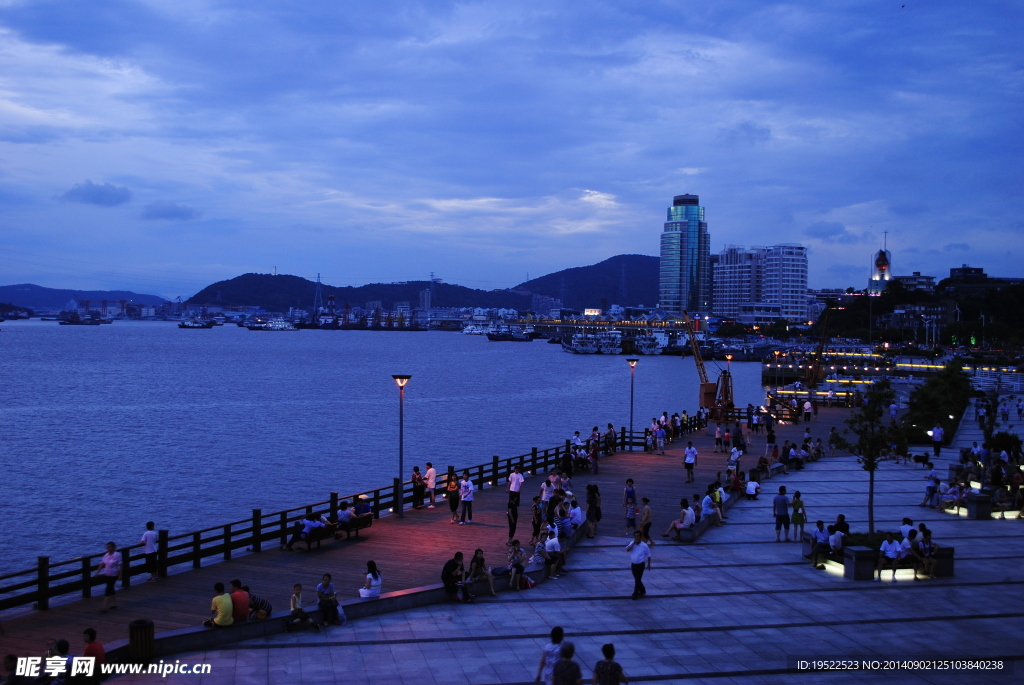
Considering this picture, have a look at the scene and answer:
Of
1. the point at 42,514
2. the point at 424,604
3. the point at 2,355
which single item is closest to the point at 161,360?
the point at 2,355

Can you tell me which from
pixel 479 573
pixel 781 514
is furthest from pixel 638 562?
pixel 781 514

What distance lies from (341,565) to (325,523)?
215cm

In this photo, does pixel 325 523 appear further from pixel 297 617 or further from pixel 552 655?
pixel 552 655

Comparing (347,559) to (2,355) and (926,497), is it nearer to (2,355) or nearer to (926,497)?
(926,497)

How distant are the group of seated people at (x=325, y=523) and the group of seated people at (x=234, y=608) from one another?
516 cm

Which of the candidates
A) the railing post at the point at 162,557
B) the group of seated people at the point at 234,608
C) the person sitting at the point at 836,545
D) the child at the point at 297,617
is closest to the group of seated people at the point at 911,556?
the person sitting at the point at 836,545

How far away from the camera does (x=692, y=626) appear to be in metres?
14.1

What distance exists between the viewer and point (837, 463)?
33.7 meters

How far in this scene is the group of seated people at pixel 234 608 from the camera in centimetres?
1281

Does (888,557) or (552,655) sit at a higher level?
(552,655)

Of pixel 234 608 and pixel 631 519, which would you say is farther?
pixel 631 519

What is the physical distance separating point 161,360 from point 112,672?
14634 centimetres

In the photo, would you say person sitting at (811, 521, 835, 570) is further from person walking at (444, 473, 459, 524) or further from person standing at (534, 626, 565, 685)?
person standing at (534, 626, 565, 685)

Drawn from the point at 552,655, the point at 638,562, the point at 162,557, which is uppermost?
the point at 552,655
